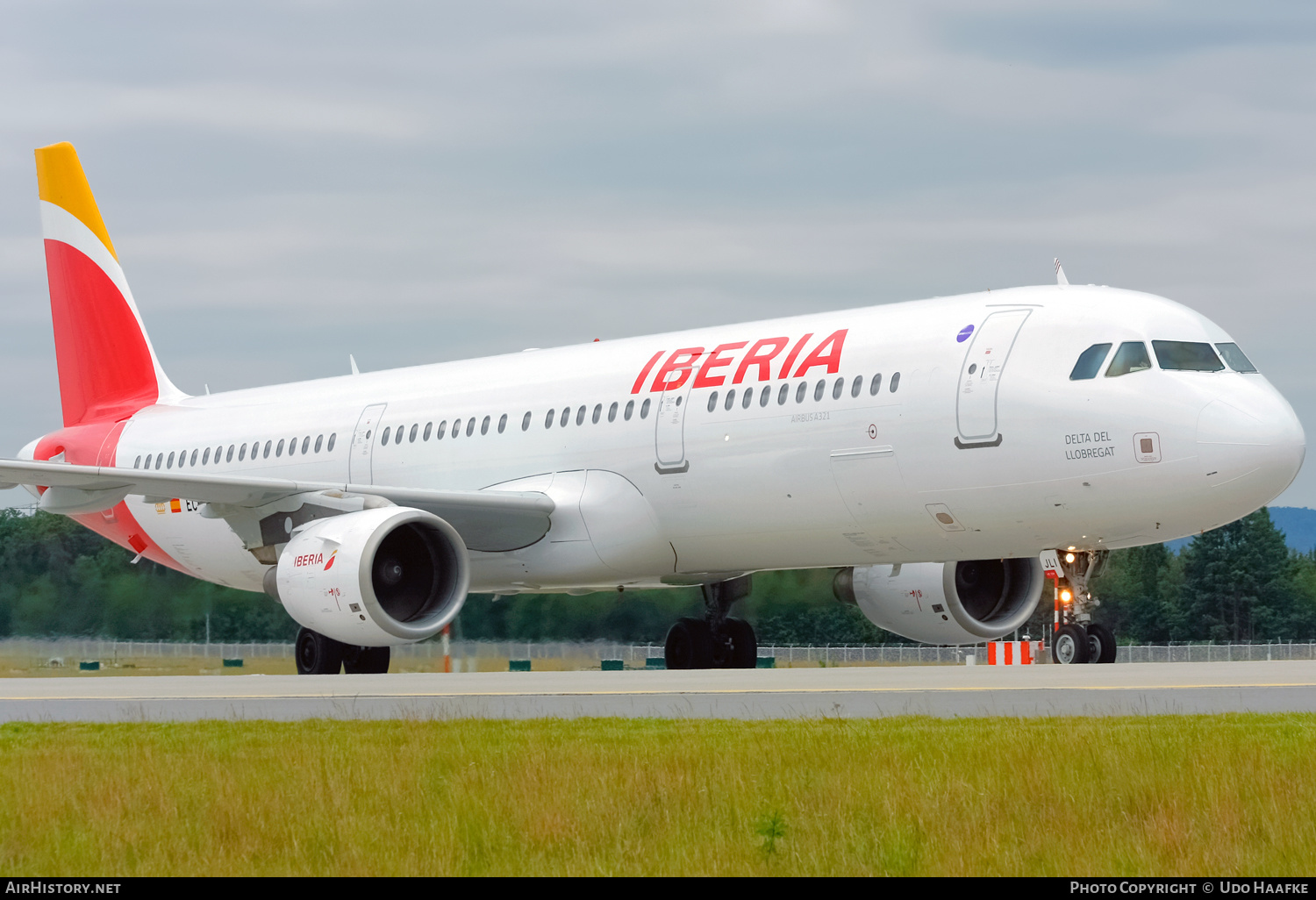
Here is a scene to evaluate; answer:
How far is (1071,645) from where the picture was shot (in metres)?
16.7

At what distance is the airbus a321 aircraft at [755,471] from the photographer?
15.8 meters

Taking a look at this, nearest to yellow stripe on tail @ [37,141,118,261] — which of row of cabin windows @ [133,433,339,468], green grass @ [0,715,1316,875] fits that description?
row of cabin windows @ [133,433,339,468]

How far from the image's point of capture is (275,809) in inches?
281

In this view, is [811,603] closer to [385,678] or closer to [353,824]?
[385,678]

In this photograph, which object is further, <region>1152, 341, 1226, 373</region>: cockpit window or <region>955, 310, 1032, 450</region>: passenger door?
<region>955, 310, 1032, 450</region>: passenger door

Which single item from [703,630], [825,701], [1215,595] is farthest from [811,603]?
[1215,595]

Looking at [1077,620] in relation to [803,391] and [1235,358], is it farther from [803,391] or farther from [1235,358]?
[803,391]

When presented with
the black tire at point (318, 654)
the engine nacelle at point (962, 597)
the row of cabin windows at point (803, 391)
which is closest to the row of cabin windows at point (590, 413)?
the row of cabin windows at point (803, 391)

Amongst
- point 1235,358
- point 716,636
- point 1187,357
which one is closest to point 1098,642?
point 1187,357

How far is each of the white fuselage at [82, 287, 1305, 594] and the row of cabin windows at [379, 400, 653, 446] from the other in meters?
0.03

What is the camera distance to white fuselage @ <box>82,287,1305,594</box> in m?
15.6

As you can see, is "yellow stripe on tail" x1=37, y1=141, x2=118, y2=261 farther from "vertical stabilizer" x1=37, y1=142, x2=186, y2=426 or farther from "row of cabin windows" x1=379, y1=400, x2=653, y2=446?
"row of cabin windows" x1=379, y1=400, x2=653, y2=446

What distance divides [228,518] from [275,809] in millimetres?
12712

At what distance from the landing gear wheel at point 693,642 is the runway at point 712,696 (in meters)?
4.77
